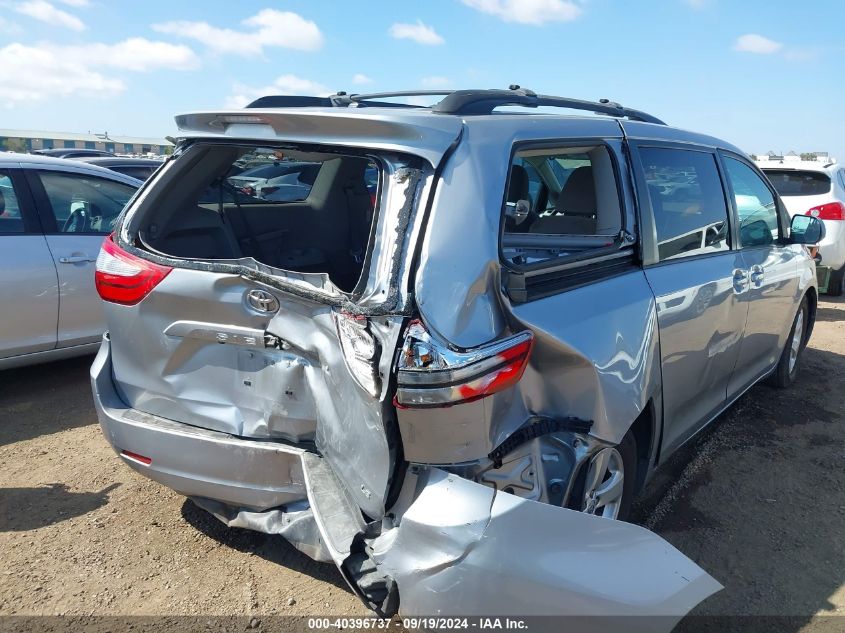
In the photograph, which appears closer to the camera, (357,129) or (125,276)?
(357,129)

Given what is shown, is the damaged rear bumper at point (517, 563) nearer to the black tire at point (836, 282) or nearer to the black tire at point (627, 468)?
the black tire at point (627, 468)

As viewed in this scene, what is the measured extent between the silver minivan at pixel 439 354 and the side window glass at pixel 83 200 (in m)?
2.10

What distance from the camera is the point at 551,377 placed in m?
2.31

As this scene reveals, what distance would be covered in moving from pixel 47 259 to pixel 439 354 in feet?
12.1

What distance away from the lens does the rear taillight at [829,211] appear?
8656 mm

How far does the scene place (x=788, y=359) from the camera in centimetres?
516

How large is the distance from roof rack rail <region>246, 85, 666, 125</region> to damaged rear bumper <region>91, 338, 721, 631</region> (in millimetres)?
1297

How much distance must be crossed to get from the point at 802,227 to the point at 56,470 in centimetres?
472

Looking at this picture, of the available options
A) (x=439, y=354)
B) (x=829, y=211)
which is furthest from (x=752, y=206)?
(x=829, y=211)

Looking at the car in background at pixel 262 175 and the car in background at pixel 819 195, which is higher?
the car in background at pixel 262 175

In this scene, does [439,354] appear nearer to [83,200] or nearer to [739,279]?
[739,279]

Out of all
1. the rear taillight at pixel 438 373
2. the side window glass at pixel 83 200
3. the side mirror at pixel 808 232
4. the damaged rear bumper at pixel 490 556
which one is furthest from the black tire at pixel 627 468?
the side window glass at pixel 83 200

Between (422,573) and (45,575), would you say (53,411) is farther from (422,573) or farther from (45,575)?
(422,573)

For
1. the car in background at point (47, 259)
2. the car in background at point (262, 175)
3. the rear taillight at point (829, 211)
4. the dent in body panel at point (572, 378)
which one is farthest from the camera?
the rear taillight at point (829, 211)
